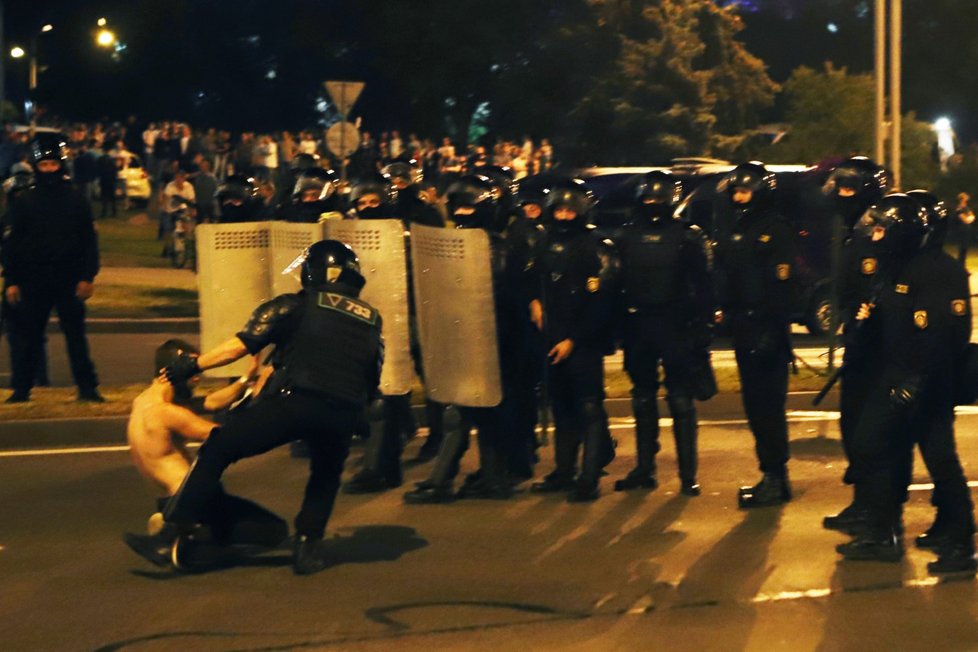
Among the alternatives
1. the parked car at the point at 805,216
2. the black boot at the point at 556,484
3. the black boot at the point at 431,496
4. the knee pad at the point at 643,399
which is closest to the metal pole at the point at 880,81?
the parked car at the point at 805,216

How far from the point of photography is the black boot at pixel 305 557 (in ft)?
24.4

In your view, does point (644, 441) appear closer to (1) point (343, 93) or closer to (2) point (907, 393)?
(2) point (907, 393)

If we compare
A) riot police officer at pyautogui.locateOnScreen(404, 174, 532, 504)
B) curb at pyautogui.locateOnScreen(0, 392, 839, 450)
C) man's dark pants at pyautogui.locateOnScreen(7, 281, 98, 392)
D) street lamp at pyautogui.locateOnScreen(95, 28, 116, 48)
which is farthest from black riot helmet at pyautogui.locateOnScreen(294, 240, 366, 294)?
street lamp at pyautogui.locateOnScreen(95, 28, 116, 48)

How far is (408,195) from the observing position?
10.5 meters

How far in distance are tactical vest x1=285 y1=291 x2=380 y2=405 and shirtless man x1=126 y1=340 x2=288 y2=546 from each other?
45 centimetres

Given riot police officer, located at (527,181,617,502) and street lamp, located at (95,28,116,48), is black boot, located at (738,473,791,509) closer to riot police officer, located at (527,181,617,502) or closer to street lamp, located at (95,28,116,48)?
riot police officer, located at (527,181,617,502)

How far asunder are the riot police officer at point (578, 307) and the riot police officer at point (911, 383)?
1.78m

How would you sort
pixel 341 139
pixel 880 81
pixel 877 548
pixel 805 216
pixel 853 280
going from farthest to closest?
pixel 341 139 → pixel 805 216 → pixel 880 81 → pixel 853 280 → pixel 877 548

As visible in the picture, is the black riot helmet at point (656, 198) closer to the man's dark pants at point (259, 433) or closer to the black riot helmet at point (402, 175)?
the black riot helmet at point (402, 175)

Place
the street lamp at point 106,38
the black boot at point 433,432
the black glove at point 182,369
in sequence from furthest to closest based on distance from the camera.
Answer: the street lamp at point 106,38
the black boot at point 433,432
the black glove at point 182,369

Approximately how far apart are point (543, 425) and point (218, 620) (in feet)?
11.5

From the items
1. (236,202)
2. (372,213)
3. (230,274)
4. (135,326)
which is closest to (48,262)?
(236,202)

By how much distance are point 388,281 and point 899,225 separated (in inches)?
125

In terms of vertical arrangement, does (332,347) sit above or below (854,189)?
below
